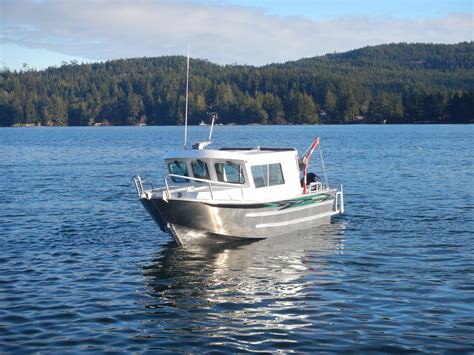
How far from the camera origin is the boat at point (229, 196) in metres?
24.1

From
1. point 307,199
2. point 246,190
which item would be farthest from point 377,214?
point 246,190

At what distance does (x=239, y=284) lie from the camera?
20062 mm

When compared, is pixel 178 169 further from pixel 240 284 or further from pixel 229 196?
pixel 240 284

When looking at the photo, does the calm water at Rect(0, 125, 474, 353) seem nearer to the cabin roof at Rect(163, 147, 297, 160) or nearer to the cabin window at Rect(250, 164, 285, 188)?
the cabin window at Rect(250, 164, 285, 188)

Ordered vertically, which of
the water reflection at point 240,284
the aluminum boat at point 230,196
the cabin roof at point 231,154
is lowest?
Result: the water reflection at point 240,284

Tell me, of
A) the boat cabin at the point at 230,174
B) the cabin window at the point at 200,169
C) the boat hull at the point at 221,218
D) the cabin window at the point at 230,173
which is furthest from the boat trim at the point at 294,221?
the cabin window at the point at 200,169

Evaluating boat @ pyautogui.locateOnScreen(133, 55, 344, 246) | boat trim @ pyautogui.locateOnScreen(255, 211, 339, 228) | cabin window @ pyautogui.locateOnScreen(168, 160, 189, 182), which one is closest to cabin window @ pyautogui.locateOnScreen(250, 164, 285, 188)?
boat @ pyautogui.locateOnScreen(133, 55, 344, 246)

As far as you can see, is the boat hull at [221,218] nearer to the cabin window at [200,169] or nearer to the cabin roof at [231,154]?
the cabin roof at [231,154]

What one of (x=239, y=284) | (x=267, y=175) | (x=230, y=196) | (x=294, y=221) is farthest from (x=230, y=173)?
(x=239, y=284)

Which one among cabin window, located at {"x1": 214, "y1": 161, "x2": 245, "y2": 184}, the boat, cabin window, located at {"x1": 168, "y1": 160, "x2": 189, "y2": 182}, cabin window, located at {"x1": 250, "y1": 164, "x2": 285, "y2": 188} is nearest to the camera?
the boat

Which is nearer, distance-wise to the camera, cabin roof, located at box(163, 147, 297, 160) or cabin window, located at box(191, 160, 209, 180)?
cabin roof, located at box(163, 147, 297, 160)

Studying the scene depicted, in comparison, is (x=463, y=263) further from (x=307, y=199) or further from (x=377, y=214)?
(x=377, y=214)

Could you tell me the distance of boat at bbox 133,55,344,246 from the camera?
79.2 feet

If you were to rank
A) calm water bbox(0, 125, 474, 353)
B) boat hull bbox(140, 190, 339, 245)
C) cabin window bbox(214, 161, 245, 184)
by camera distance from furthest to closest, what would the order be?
cabin window bbox(214, 161, 245, 184) → boat hull bbox(140, 190, 339, 245) → calm water bbox(0, 125, 474, 353)
